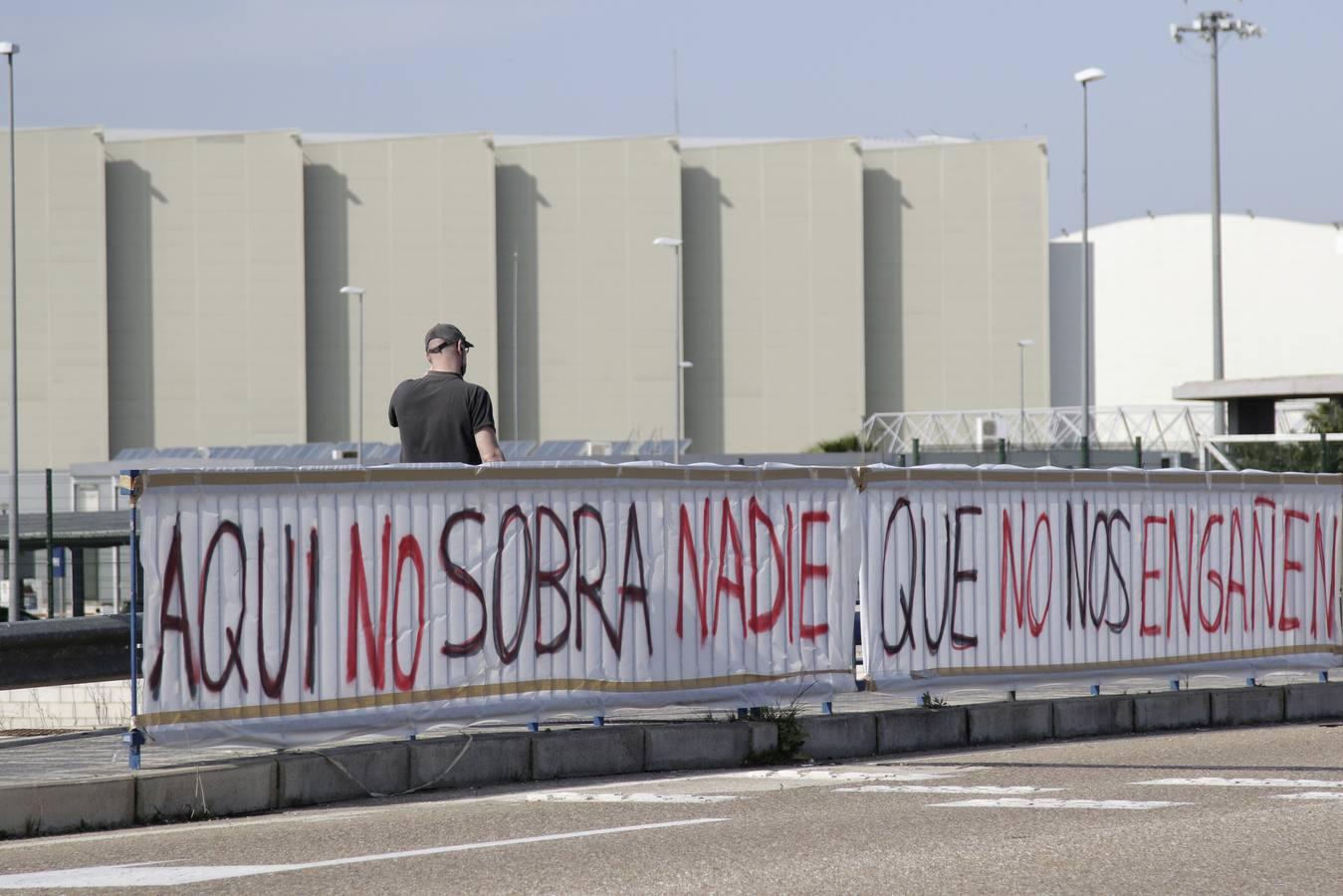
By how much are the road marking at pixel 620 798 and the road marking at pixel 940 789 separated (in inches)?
25.9

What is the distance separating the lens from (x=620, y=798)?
8352 mm

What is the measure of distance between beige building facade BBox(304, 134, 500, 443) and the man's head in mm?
70776

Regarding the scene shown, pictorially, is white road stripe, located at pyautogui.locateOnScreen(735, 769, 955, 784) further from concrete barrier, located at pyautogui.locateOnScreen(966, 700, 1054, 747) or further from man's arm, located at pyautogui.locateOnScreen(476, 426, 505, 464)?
man's arm, located at pyautogui.locateOnScreen(476, 426, 505, 464)

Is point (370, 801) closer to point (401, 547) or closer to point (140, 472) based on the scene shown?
point (401, 547)

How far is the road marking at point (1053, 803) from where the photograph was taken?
7.93 metres

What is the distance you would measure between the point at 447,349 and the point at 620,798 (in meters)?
2.70

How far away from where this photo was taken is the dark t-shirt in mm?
9609

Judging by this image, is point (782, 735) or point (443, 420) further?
point (782, 735)

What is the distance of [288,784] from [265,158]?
75285mm

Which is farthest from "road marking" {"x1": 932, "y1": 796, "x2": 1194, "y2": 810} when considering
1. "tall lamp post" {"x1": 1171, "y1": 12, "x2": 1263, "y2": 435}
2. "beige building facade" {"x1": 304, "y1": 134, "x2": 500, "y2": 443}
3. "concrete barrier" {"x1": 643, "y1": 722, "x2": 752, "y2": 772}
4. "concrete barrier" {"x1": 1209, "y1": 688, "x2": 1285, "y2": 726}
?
"beige building facade" {"x1": 304, "y1": 134, "x2": 500, "y2": 443}

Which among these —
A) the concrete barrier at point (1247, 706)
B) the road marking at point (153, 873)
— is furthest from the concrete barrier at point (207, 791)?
the concrete barrier at point (1247, 706)

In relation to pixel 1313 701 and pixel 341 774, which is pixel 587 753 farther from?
pixel 1313 701

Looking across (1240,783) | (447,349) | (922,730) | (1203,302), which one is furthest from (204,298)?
(1240,783)

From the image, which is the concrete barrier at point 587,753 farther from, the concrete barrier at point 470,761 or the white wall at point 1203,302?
the white wall at point 1203,302
